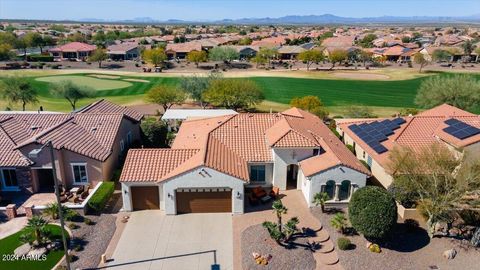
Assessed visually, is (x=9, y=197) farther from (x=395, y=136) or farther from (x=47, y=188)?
(x=395, y=136)

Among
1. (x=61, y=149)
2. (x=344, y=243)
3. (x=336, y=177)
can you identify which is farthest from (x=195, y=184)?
(x=61, y=149)

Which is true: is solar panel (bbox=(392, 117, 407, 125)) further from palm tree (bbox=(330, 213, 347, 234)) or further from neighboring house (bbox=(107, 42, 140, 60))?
neighboring house (bbox=(107, 42, 140, 60))

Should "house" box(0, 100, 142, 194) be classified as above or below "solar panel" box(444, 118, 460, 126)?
below

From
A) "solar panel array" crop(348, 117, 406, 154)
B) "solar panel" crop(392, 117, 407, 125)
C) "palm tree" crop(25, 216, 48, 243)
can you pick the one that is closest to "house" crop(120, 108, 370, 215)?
"solar panel array" crop(348, 117, 406, 154)

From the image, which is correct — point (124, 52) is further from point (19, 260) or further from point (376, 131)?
point (19, 260)

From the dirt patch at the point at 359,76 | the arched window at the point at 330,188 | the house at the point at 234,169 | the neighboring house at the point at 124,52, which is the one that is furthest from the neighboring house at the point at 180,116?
the neighboring house at the point at 124,52

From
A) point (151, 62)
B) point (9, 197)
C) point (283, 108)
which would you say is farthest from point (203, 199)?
point (151, 62)

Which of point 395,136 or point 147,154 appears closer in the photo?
point 147,154
